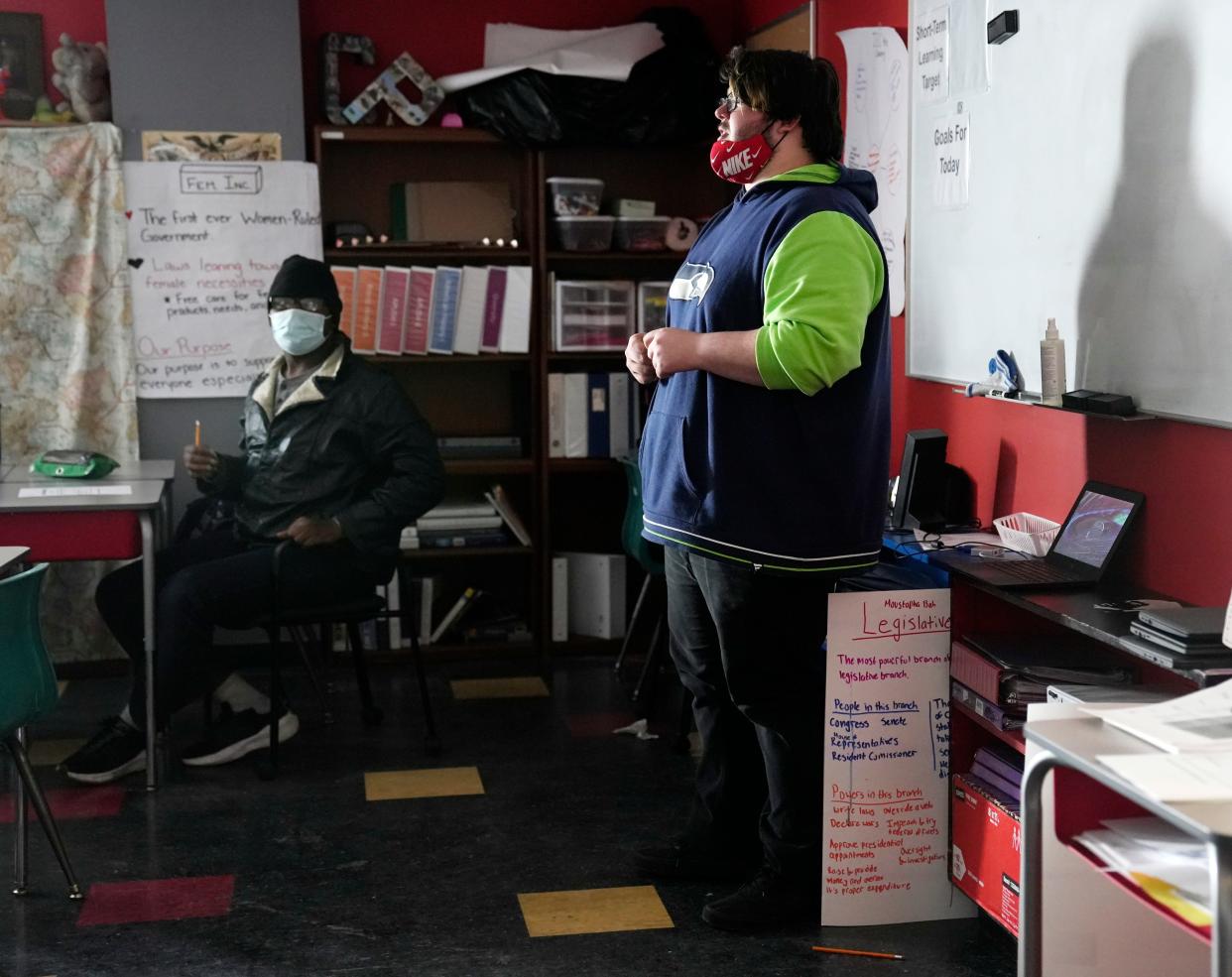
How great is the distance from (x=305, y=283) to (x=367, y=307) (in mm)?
786

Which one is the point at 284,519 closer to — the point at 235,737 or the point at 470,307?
the point at 235,737

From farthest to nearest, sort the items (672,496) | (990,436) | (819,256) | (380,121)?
1. (380,121)
2. (990,436)
3. (672,496)
4. (819,256)

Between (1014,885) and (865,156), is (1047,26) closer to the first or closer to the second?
(865,156)

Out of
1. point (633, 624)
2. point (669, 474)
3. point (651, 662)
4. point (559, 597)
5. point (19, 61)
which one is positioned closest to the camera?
point (669, 474)

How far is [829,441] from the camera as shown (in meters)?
2.49

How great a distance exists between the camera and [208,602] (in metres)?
3.54

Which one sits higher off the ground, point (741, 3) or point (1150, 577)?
point (741, 3)

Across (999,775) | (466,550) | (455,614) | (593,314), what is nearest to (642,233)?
(593,314)

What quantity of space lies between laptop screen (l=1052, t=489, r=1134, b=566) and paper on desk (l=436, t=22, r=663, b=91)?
2.53 m

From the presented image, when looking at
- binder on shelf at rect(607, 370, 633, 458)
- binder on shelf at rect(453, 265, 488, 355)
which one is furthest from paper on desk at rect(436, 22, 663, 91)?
binder on shelf at rect(607, 370, 633, 458)

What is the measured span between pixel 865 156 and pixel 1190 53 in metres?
1.44

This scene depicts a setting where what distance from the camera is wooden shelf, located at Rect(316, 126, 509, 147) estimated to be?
4512mm

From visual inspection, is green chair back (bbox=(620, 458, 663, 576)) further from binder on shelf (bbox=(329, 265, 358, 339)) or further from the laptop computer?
the laptop computer

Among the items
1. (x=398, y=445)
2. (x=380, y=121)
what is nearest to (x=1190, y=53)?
(x=398, y=445)
